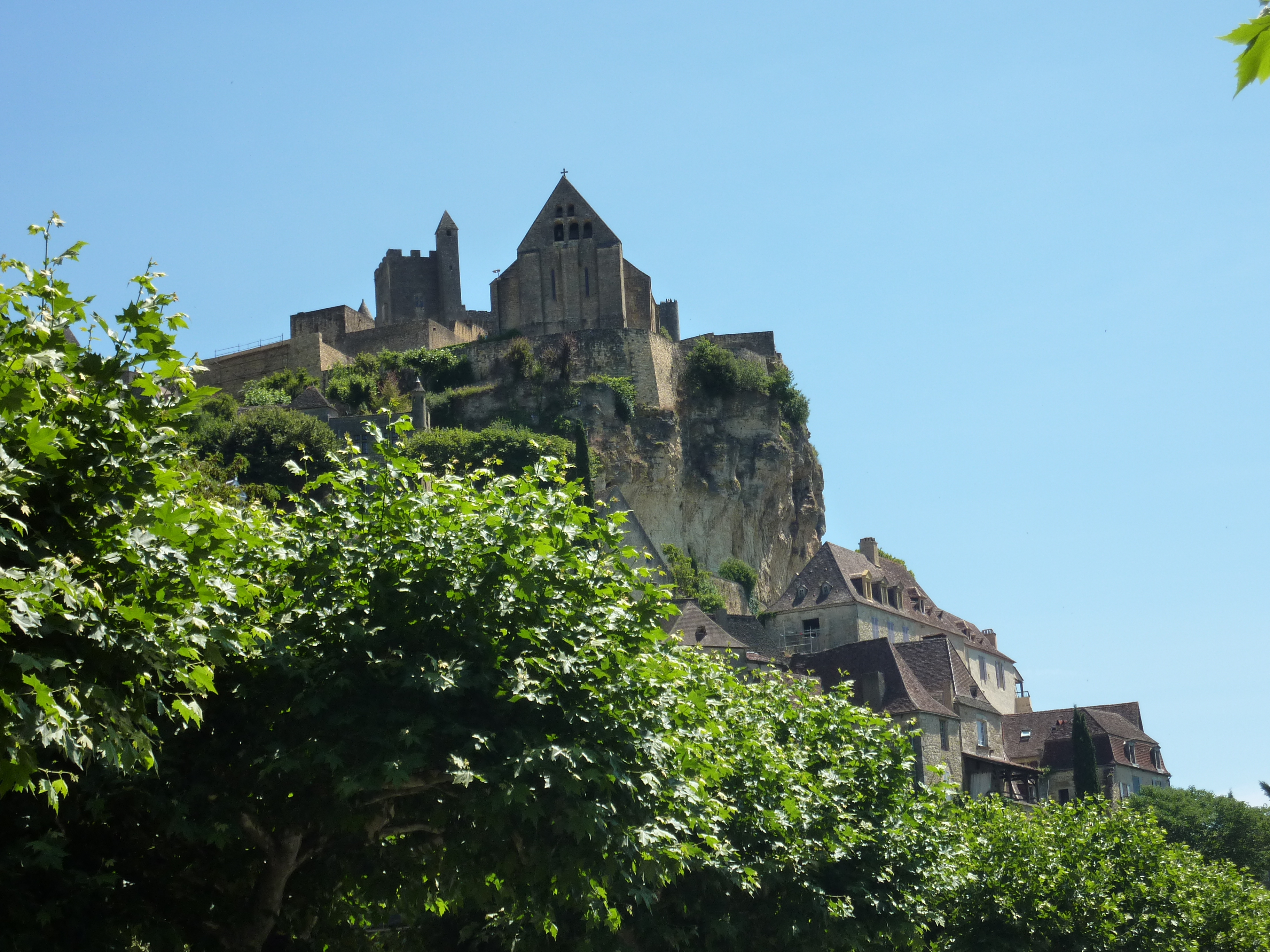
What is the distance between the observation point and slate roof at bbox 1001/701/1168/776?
211ft

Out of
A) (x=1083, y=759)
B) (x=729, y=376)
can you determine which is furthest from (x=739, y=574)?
(x=1083, y=759)

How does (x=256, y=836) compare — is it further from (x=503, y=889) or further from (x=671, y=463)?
(x=671, y=463)

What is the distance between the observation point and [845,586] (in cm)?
6112

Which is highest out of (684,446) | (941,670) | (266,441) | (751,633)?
A: (684,446)

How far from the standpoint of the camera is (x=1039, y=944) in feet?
91.4

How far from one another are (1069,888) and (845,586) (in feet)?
107

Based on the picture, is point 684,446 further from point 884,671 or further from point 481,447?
point 884,671

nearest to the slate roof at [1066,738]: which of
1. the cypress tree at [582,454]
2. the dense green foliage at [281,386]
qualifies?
the cypress tree at [582,454]

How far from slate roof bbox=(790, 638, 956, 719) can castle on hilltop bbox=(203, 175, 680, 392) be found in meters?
23.2

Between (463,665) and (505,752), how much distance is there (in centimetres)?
90

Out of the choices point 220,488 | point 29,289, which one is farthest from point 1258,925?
point 29,289

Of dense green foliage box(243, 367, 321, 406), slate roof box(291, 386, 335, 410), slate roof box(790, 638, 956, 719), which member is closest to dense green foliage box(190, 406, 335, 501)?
slate roof box(291, 386, 335, 410)

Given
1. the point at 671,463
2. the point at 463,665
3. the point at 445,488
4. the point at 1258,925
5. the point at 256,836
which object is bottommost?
the point at 1258,925

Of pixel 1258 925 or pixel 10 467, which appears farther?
pixel 1258 925
